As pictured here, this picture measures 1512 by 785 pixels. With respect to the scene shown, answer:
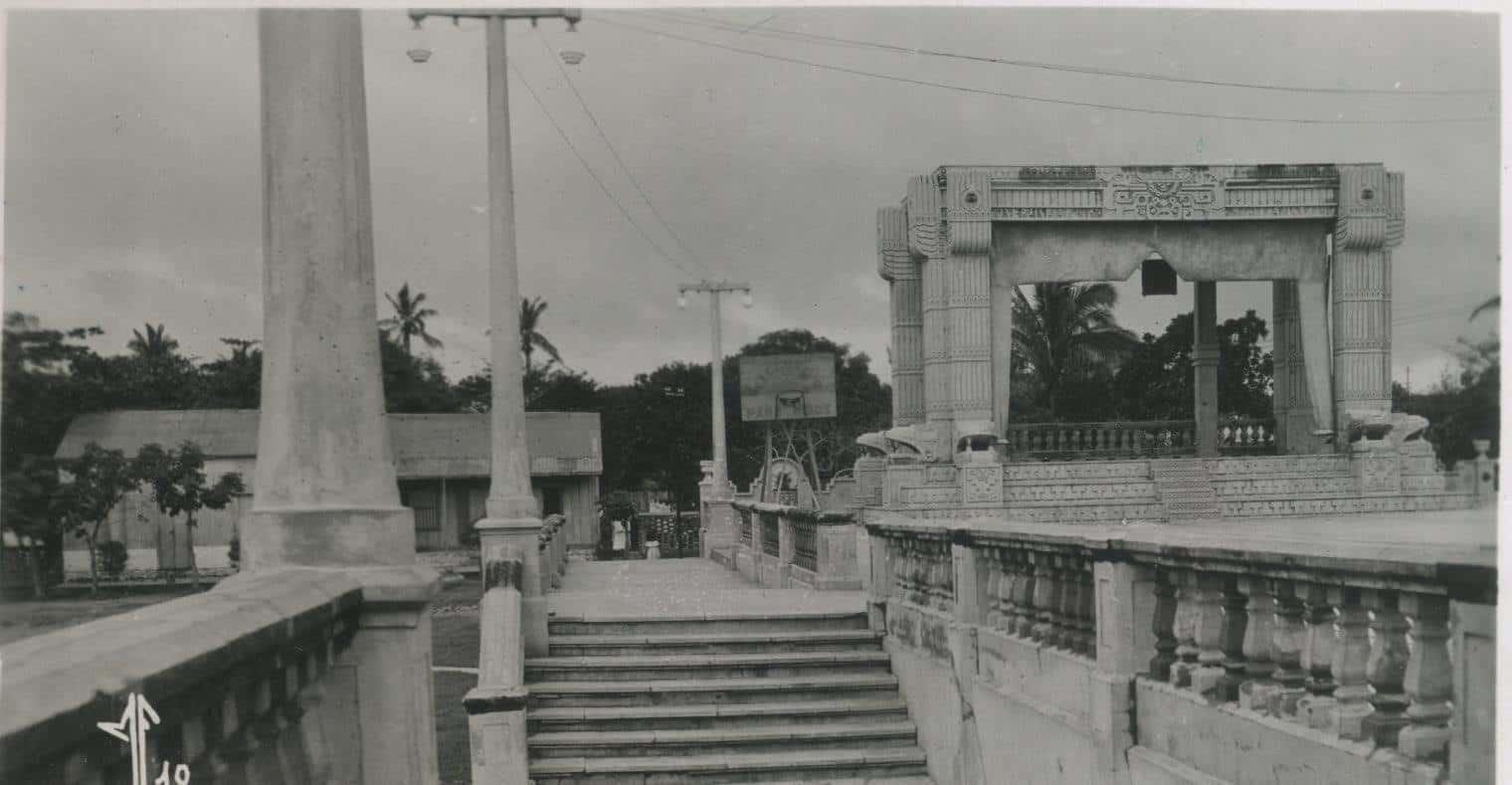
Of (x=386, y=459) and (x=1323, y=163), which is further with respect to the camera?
(x=1323, y=163)

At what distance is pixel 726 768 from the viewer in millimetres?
9984

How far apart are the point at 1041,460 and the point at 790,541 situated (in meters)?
7.59

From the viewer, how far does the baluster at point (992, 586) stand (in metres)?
8.32

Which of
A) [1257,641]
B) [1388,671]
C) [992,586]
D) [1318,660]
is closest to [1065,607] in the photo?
[992,586]

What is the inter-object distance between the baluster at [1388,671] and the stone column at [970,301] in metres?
17.5

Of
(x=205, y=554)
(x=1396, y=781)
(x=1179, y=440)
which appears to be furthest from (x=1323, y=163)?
(x=205, y=554)

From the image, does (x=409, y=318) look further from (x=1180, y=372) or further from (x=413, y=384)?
(x=1180, y=372)

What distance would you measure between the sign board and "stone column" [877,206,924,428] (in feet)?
51.8

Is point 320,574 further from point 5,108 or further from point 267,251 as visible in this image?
point 5,108

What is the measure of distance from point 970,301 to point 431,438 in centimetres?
2918

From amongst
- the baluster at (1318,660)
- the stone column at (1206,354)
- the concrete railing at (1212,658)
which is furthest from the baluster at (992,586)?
the stone column at (1206,354)

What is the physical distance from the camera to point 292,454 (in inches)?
173

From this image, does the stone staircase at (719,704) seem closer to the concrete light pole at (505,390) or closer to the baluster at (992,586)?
the concrete light pole at (505,390)

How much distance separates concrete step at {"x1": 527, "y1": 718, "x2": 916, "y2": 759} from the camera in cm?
1033
